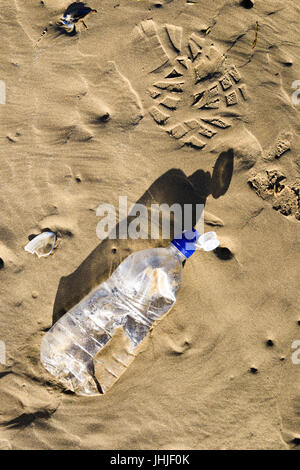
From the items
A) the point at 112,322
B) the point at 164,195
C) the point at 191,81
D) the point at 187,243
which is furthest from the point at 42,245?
the point at 191,81

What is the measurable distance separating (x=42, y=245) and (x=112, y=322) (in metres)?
1.07

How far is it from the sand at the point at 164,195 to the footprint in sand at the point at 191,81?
14 millimetres

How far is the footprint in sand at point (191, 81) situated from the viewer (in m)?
3.17

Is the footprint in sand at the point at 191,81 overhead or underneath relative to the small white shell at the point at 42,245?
overhead

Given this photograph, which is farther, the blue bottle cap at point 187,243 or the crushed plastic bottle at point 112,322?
the crushed plastic bottle at point 112,322

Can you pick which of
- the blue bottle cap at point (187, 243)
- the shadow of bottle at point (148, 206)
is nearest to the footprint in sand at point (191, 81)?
the shadow of bottle at point (148, 206)

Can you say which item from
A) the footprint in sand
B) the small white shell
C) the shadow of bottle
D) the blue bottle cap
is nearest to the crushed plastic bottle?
the shadow of bottle

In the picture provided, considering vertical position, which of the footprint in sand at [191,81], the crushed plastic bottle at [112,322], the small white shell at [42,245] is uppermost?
the footprint in sand at [191,81]

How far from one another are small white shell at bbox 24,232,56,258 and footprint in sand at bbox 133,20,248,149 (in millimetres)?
1647

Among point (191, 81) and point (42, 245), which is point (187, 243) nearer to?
point (42, 245)

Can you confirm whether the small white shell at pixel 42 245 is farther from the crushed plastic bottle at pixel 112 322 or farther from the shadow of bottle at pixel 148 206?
the crushed plastic bottle at pixel 112 322

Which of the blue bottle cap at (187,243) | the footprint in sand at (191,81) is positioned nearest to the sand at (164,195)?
the footprint in sand at (191,81)

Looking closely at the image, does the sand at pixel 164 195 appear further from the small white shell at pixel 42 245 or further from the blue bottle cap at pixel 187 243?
the blue bottle cap at pixel 187 243
